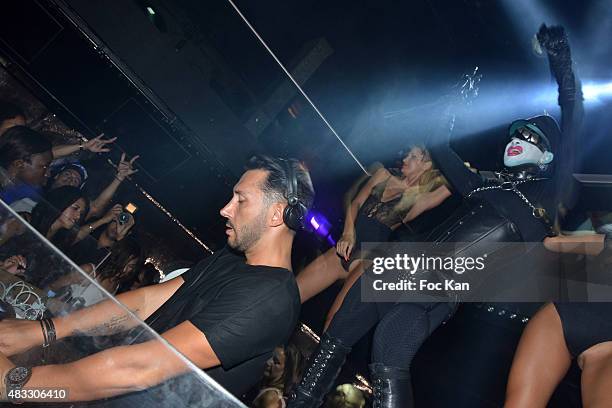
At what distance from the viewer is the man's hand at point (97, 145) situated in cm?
488

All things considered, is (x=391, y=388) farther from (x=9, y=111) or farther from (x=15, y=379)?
(x=9, y=111)

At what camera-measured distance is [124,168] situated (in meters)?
5.06

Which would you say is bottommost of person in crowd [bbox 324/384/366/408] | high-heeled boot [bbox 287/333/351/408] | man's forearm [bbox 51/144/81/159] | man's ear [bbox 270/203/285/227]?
person in crowd [bbox 324/384/366/408]

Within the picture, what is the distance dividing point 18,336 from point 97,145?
15.3 feet

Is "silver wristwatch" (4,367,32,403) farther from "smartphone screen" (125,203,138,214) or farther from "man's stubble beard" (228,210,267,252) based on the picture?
"smartphone screen" (125,203,138,214)

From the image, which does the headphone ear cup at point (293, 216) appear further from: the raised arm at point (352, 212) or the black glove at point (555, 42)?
the black glove at point (555, 42)

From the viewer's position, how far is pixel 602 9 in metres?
3.83

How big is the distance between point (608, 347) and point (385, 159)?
3797 mm

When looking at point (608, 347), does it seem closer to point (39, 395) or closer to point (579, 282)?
point (579, 282)

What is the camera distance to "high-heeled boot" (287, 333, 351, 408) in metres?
2.09

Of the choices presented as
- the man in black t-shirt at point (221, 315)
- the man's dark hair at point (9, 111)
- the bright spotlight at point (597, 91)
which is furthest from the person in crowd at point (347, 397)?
the man's dark hair at point (9, 111)

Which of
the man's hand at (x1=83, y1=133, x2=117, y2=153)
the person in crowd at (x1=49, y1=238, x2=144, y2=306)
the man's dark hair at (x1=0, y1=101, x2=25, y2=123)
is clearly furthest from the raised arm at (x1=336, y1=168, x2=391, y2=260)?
the man's dark hair at (x1=0, y1=101, x2=25, y2=123)

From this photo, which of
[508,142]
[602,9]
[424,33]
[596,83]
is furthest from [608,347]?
[424,33]

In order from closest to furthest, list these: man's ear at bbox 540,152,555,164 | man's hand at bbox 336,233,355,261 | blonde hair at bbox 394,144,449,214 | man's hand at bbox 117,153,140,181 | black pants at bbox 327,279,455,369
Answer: black pants at bbox 327,279,455,369, man's ear at bbox 540,152,555,164, man's hand at bbox 336,233,355,261, blonde hair at bbox 394,144,449,214, man's hand at bbox 117,153,140,181
